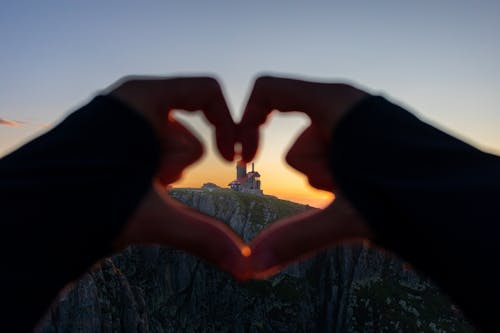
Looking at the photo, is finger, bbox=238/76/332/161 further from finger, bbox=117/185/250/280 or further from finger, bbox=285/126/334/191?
finger, bbox=117/185/250/280

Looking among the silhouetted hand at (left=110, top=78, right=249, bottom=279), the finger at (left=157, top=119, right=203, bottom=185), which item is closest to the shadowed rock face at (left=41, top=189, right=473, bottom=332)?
the finger at (left=157, top=119, right=203, bottom=185)

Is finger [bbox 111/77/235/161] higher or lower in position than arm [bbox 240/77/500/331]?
higher

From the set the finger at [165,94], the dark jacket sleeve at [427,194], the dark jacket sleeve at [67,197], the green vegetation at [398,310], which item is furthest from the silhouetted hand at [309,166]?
the green vegetation at [398,310]

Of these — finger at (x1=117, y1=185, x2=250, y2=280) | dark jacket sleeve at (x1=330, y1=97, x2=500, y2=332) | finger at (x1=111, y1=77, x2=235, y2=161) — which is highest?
finger at (x1=111, y1=77, x2=235, y2=161)

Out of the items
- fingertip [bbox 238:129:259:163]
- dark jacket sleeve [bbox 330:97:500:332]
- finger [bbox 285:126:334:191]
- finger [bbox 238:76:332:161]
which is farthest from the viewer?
fingertip [bbox 238:129:259:163]

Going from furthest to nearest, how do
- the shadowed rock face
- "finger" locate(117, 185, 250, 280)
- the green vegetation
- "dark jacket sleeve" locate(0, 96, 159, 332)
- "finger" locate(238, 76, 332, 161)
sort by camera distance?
the shadowed rock face
the green vegetation
"finger" locate(238, 76, 332, 161)
"finger" locate(117, 185, 250, 280)
"dark jacket sleeve" locate(0, 96, 159, 332)

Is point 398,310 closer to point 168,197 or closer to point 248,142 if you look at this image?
point 248,142

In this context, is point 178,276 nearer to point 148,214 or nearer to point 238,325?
point 238,325

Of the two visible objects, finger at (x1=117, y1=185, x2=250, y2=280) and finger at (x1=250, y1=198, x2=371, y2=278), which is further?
finger at (x1=250, y1=198, x2=371, y2=278)

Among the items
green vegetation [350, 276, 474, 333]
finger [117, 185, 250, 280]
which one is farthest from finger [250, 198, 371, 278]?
green vegetation [350, 276, 474, 333]
